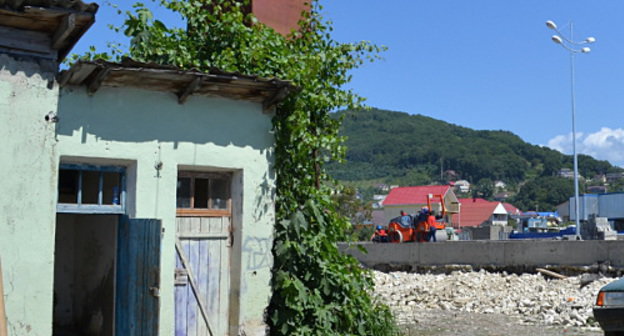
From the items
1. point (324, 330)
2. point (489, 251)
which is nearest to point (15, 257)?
point (324, 330)

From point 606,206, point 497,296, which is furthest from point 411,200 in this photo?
point 497,296

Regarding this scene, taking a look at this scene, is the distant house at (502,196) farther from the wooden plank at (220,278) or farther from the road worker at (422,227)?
the wooden plank at (220,278)

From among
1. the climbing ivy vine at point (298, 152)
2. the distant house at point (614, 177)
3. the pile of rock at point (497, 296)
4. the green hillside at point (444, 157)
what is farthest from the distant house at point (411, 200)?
the distant house at point (614, 177)

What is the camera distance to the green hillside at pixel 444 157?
6683 inches

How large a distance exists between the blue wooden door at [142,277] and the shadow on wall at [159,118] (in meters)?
1.14

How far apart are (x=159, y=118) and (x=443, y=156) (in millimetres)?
163558

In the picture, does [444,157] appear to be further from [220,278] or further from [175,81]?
[175,81]

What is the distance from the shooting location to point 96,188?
916cm

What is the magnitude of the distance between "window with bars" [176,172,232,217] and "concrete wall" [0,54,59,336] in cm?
187

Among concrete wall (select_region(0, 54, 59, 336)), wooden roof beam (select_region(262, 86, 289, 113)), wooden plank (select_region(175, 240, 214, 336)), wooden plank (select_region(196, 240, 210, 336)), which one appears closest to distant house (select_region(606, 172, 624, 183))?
wooden roof beam (select_region(262, 86, 289, 113))

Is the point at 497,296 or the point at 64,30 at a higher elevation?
the point at 64,30

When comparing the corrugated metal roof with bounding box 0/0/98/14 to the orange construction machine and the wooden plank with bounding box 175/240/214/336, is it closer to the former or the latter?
the wooden plank with bounding box 175/240/214/336

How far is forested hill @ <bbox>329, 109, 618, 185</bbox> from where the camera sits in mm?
169750

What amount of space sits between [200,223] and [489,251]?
1234cm
